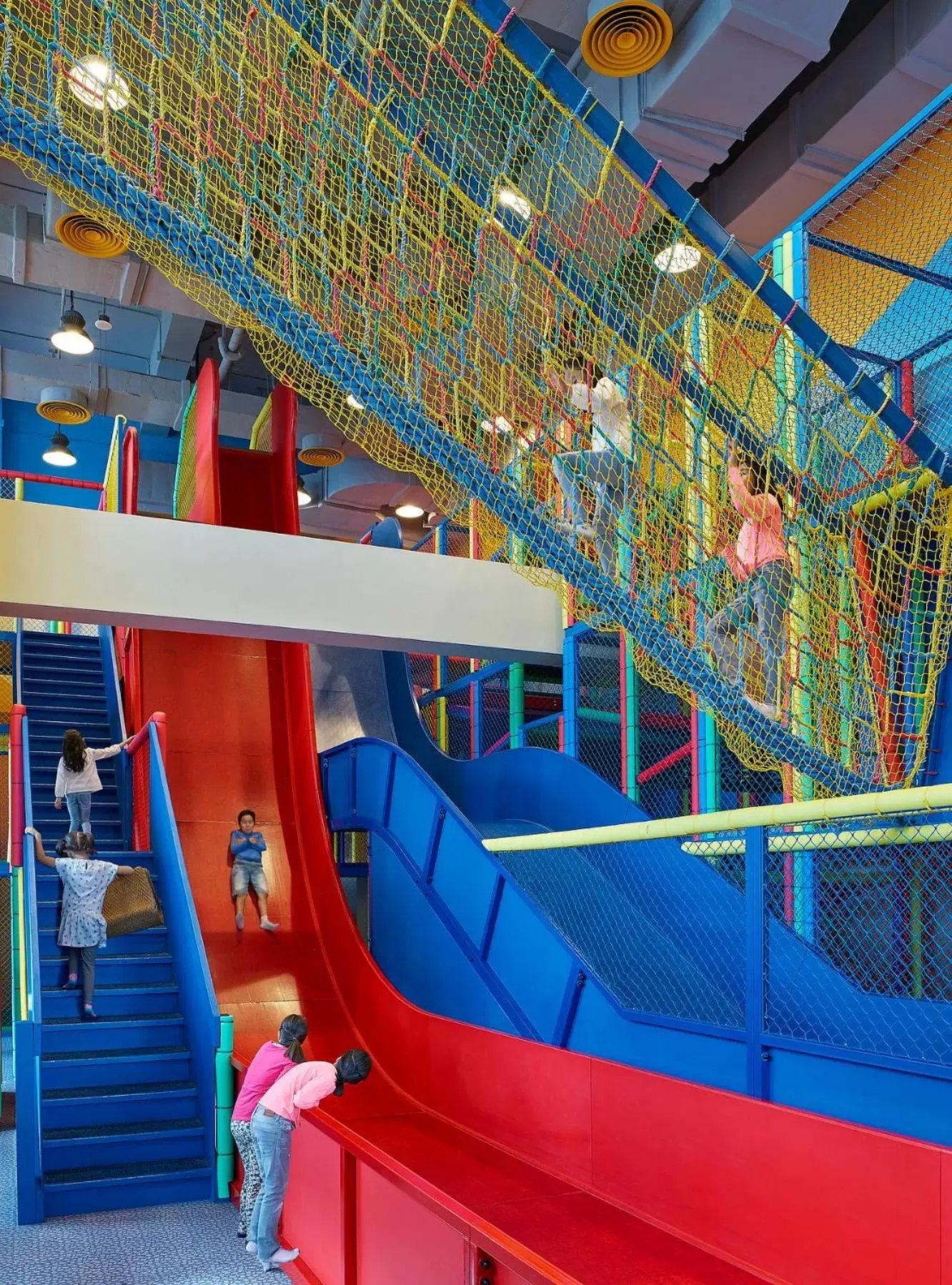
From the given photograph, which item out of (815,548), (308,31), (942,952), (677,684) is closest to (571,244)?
(308,31)

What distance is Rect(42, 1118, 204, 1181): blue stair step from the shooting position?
234 inches

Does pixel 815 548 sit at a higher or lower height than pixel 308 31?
lower

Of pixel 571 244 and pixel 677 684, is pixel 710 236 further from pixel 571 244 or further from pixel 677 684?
pixel 677 684

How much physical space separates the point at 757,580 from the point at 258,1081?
314 cm

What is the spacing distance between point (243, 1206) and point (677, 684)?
10.7ft

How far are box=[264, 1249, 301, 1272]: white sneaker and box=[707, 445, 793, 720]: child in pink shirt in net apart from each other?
10.2 feet

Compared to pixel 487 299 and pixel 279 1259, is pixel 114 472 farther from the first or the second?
pixel 279 1259

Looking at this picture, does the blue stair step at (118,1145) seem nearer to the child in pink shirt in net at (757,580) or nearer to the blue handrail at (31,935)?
the blue handrail at (31,935)

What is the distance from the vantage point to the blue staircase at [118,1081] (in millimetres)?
5867

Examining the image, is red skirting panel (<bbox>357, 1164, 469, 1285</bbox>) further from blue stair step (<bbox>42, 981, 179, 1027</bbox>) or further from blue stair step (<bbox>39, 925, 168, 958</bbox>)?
blue stair step (<bbox>39, 925, 168, 958</bbox>)

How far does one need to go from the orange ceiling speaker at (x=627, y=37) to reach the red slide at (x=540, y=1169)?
4.07 meters

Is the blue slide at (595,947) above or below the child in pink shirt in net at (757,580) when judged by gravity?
below

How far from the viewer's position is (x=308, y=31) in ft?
14.6

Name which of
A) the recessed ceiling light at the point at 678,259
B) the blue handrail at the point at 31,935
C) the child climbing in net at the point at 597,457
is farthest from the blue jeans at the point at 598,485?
the blue handrail at the point at 31,935
